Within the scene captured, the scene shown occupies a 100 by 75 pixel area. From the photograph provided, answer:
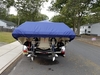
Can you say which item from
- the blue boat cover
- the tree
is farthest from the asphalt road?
the tree

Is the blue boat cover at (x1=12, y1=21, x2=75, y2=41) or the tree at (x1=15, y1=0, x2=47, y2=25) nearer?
the blue boat cover at (x1=12, y1=21, x2=75, y2=41)

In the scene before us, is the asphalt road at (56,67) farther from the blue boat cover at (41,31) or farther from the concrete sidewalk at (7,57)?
the blue boat cover at (41,31)

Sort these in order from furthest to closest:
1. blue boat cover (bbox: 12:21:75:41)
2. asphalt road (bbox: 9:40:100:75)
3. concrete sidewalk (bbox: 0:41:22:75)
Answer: blue boat cover (bbox: 12:21:75:41) < concrete sidewalk (bbox: 0:41:22:75) < asphalt road (bbox: 9:40:100:75)

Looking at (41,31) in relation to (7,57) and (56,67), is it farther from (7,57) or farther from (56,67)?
(7,57)

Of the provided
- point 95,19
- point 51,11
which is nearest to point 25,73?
point 95,19

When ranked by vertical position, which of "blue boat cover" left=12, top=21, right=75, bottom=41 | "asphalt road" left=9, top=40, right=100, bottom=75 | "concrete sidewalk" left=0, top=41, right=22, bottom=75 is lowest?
"asphalt road" left=9, top=40, right=100, bottom=75

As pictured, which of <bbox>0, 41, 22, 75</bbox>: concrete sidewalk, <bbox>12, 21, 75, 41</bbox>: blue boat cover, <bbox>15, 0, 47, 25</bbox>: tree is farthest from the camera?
<bbox>15, 0, 47, 25</bbox>: tree

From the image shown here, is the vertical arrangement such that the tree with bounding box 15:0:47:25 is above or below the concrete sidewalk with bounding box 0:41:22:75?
above

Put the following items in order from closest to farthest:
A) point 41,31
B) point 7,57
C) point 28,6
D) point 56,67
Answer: point 56,67 → point 41,31 → point 7,57 → point 28,6

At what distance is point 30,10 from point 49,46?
34.6 meters

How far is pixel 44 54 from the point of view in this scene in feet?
27.4

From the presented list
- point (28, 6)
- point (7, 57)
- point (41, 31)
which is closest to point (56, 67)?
point (41, 31)

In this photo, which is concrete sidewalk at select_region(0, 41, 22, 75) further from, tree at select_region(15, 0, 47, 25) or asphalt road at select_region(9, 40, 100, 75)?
tree at select_region(15, 0, 47, 25)

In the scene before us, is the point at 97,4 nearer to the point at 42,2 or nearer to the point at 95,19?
the point at 95,19
